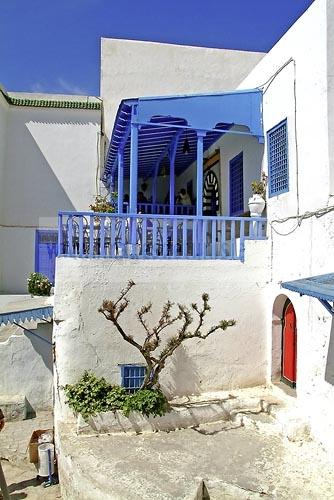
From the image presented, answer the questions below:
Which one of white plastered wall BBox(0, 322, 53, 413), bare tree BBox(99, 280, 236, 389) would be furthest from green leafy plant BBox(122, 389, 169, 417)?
white plastered wall BBox(0, 322, 53, 413)

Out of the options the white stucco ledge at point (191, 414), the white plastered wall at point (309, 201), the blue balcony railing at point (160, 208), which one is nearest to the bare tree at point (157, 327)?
the white stucco ledge at point (191, 414)

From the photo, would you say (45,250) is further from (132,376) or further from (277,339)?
(277,339)

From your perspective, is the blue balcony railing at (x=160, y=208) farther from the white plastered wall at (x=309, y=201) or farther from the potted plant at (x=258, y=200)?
the white plastered wall at (x=309, y=201)

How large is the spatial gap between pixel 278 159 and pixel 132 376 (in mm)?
4491

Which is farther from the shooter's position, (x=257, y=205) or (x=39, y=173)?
(x=39, y=173)

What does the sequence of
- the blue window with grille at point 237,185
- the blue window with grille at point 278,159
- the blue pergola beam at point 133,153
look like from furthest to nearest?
the blue window with grille at point 237,185
the blue pergola beam at point 133,153
the blue window with grille at point 278,159

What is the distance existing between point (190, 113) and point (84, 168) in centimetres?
685

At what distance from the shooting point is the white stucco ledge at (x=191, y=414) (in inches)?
252

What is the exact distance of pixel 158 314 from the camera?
24.0ft

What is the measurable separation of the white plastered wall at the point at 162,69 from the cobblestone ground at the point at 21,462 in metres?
8.84

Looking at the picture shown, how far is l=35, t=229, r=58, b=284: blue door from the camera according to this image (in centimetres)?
1409

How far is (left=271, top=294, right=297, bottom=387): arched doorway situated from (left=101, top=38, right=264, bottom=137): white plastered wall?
8.65 metres

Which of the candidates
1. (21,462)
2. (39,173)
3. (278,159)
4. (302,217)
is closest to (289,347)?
(302,217)

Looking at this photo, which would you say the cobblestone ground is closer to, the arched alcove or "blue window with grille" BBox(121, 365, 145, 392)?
"blue window with grille" BBox(121, 365, 145, 392)
